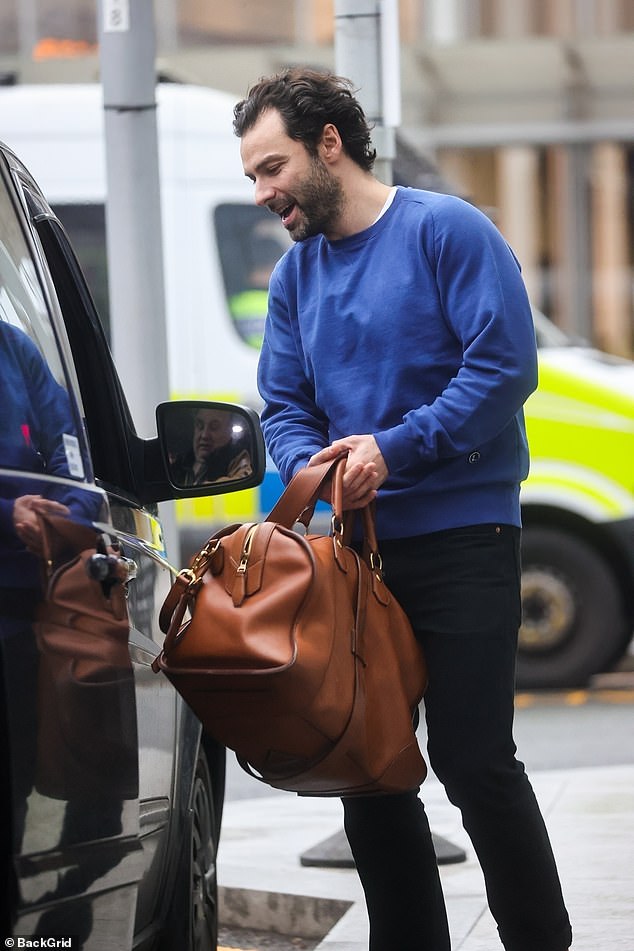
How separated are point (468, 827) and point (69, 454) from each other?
1.16m

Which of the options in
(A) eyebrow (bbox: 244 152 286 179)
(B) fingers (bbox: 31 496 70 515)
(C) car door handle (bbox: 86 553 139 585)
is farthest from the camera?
(A) eyebrow (bbox: 244 152 286 179)

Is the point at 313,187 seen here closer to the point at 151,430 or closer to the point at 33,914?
the point at 33,914

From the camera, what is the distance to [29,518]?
2285 millimetres

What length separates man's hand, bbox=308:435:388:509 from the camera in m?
3.15

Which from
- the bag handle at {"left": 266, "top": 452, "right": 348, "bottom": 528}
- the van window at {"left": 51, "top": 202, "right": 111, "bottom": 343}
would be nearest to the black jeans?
the bag handle at {"left": 266, "top": 452, "right": 348, "bottom": 528}

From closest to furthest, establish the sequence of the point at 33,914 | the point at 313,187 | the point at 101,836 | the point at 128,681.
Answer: the point at 33,914 → the point at 101,836 → the point at 128,681 → the point at 313,187

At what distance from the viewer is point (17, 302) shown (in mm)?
2551

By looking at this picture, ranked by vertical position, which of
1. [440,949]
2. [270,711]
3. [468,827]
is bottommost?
[440,949]

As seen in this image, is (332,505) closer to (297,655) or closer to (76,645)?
A: (297,655)

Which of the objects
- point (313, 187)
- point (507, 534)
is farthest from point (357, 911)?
point (313, 187)

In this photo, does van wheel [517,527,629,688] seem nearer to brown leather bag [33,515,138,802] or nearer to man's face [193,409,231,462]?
man's face [193,409,231,462]

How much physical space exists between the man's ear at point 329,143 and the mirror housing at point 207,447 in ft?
1.58

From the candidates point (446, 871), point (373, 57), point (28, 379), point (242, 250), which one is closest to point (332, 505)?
point (28, 379)

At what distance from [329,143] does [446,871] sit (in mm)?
2361
